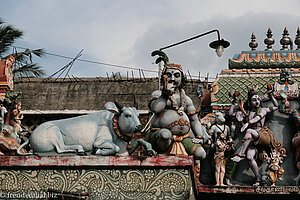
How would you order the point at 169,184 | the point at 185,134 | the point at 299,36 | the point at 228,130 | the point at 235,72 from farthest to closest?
the point at 299,36
the point at 235,72
the point at 228,130
the point at 185,134
the point at 169,184

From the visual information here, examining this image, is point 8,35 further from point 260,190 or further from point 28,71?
point 260,190

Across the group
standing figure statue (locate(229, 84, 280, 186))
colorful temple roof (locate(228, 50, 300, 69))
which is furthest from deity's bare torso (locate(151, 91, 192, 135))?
colorful temple roof (locate(228, 50, 300, 69))

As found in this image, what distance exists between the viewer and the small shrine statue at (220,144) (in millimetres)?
14664

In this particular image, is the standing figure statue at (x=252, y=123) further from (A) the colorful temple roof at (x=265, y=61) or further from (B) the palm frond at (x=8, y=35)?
(B) the palm frond at (x=8, y=35)

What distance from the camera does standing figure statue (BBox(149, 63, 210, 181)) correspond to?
1222cm

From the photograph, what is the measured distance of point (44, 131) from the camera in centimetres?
1194

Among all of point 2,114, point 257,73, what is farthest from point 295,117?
point 2,114

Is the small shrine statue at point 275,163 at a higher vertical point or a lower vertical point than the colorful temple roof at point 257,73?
lower

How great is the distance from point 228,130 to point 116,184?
440cm

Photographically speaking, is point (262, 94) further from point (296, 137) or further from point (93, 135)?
point (93, 135)

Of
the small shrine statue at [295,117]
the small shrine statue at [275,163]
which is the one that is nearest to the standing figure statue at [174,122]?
the small shrine statue at [275,163]

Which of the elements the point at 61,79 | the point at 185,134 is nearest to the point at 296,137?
the point at 185,134

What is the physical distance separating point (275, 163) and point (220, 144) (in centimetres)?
131

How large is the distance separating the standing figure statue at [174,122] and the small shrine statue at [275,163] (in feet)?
8.45
